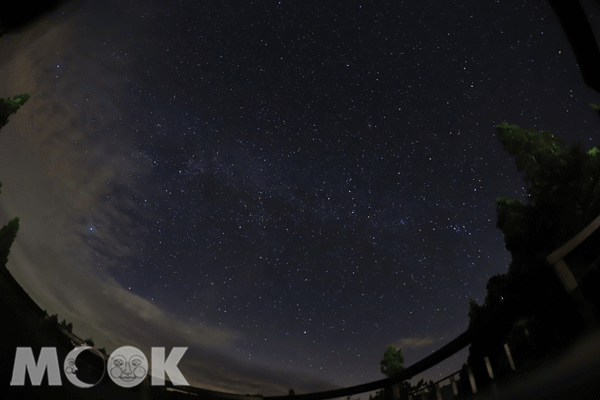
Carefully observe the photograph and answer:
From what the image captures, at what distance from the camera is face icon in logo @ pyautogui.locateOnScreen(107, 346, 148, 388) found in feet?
24.5

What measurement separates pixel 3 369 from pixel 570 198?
1734 cm

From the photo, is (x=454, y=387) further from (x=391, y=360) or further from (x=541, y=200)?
(x=391, y=360)

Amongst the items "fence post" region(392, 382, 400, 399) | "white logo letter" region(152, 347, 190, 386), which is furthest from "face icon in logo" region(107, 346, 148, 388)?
"fence post" region(392, 382, 400, 399)

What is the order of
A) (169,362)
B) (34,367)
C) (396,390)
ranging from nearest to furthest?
(396,390) < (34,367) < (169,362)

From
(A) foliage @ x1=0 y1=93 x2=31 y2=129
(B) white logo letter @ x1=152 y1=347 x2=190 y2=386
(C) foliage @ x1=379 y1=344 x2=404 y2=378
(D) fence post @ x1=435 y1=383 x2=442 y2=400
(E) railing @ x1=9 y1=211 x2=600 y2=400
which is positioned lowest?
(D) fence post @ x1=435 y1=383 x2=442 y2=400

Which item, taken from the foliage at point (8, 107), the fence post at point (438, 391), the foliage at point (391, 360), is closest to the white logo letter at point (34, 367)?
the fence post at point (438, 391)

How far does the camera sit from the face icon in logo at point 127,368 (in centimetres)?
748

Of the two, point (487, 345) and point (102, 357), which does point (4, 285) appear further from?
point (487, 345)

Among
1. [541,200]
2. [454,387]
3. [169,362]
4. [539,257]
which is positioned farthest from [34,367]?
[541,200]

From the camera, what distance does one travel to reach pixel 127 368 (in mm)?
7848

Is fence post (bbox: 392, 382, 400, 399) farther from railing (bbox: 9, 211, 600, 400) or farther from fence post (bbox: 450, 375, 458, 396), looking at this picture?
fence post (bbox: 450, 375, 458, 396)

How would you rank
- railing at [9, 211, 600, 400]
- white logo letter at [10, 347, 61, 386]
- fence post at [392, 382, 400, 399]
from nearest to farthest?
1. railing at [9, 211, 600, 400]
2. fence post at [392, 382, 400, 399]
3. white logo letter at [10, 347, 61, 386]

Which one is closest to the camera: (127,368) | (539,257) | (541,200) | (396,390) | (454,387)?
(539,257)

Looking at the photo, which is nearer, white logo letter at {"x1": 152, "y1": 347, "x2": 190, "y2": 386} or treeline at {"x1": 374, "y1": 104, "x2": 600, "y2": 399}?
treeline at {"x1": 374, "y1": 104, "x2": 600, "y2": 399}
